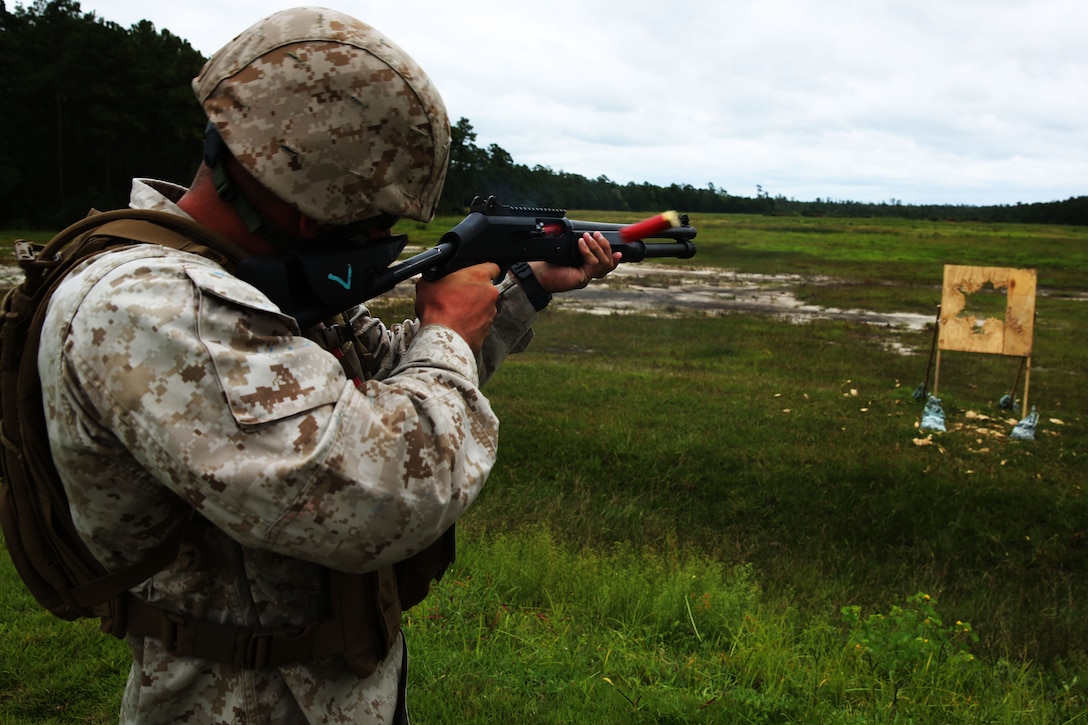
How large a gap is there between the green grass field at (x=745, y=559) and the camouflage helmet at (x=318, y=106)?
87.0 inches

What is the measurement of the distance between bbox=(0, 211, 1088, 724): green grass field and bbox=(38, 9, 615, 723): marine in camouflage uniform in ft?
5.61

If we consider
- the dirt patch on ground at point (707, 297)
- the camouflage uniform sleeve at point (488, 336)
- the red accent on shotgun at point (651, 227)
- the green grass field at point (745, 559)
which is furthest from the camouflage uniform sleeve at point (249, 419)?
the dirt patch on ground at point (707, 297)

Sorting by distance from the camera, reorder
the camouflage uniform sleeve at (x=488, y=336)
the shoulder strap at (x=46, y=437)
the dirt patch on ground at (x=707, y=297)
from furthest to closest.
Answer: the dirt patch on ground at (x=707, y=297) < the camouflage uniform sleeve at (x=488, y=336) < the shoulder strap at (x=46, y=437)

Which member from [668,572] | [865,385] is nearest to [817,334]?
[865,385]

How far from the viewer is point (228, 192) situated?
1.50m

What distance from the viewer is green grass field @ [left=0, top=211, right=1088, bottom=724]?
3236mm

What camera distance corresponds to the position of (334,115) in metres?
1.45

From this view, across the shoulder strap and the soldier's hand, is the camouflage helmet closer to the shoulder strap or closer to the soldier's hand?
the shoulder strap

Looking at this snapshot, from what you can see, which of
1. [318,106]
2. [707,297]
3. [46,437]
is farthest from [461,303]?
[707,297]

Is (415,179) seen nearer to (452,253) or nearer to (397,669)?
Answer: (452,253)

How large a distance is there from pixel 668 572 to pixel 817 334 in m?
12.7

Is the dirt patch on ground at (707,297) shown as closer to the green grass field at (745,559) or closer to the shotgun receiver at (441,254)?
the green grass field at (745,559)

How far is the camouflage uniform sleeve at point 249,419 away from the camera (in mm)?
1188

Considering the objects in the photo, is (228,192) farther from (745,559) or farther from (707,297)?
(707,297)
